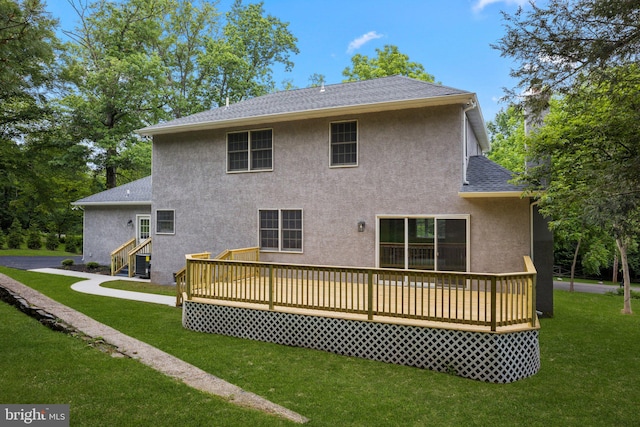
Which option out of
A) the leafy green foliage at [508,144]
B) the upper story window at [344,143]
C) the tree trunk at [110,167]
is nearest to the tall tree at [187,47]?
the tree trunk at [110,167]

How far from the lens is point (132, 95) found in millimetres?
23406

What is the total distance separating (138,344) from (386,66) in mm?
23983

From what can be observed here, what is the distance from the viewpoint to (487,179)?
9750 mm

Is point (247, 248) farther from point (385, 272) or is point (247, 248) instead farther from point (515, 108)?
point (515, 108)

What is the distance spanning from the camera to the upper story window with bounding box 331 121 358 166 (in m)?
10.6

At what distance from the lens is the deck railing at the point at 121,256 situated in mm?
16358

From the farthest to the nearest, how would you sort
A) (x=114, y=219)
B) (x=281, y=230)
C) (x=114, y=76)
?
(x=114, y=76)
(x=114, y=219)
(x=281, y=230)

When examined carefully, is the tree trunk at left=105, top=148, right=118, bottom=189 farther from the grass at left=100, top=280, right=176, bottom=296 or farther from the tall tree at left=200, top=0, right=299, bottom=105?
the grass at left=100, top=280, right=176, bottom=296

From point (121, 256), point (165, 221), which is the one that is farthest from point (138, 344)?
point (121, 256)

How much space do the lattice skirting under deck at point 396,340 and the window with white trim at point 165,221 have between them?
19.3ft

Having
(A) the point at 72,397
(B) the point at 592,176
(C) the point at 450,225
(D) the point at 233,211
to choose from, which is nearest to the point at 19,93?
(D) the point at 233,211

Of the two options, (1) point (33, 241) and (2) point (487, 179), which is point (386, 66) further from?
(1) point (33, 241)

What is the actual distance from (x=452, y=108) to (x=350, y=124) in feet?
8.72

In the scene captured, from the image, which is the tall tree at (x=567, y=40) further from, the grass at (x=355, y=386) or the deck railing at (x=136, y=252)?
the deck railing at (x=136, y=252)
